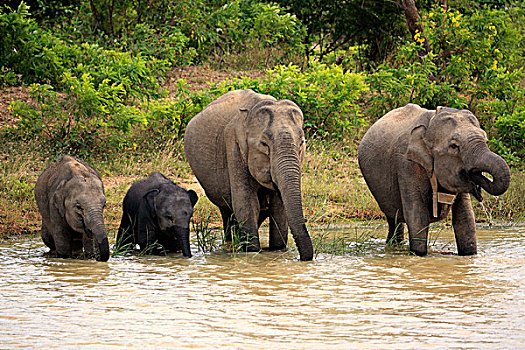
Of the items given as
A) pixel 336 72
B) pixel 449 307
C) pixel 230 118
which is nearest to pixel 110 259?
pixel 230 118

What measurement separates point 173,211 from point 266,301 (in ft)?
11.1

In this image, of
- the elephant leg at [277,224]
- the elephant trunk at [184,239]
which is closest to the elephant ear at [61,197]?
the elephant trunk at [184,239]

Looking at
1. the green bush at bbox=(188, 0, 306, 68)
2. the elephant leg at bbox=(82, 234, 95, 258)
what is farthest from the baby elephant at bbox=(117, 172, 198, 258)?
the green bush at bbox=(188, 0, 306, 68)

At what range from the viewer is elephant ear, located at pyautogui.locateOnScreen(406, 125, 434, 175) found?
32.6ft

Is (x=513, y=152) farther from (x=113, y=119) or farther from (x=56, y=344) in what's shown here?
(x=56, y=344)

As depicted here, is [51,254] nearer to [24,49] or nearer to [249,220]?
[249,220]

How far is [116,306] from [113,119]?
9870 millimetres

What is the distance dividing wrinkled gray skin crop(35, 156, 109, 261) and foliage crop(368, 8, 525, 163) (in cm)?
974

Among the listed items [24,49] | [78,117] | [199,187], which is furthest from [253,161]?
[24,49]

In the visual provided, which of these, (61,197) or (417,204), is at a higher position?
(61,197)

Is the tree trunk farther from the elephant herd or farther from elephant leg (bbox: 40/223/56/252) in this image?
elephant leg (bbox: 40/223/56/252)

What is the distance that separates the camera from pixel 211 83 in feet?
63.8

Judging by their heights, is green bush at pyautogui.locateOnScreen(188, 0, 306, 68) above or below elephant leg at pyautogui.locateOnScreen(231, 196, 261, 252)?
above

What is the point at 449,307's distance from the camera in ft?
23.2
